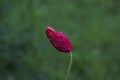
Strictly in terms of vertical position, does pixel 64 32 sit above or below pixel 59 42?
above

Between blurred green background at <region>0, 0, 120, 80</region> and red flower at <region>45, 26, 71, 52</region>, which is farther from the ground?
blurred green background at <region>0, 0, 120, 80</region>

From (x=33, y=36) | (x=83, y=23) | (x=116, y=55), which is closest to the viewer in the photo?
(x=33, y=36)

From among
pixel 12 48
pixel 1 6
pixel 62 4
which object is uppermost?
pixel 62 4

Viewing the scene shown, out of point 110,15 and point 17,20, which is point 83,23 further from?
point 17,20

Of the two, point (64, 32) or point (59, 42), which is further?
point (64, 32)

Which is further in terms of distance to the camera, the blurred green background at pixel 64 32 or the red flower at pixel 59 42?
the blurred green background at pixel 64 32

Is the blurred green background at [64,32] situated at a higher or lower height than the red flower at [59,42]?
higher

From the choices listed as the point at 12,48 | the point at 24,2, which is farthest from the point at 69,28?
the point at 12,48

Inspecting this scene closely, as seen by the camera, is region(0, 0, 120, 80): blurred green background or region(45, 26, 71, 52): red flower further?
region(0, 0, 120, 80): blurred green background
